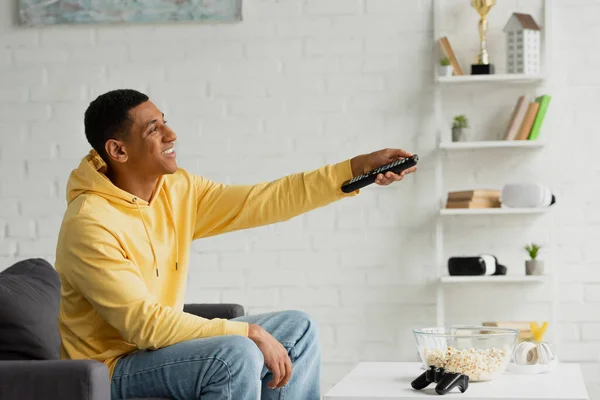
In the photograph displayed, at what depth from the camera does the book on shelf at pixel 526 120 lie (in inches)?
143

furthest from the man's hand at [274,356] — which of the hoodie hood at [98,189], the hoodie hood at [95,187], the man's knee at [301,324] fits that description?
the hoodie hood at [95,187]

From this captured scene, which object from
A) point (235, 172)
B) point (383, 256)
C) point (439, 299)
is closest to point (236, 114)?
point (235, 172)

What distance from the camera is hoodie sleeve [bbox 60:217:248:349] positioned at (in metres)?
2.14

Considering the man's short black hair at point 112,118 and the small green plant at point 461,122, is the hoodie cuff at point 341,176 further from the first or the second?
the small green plant at point 461,122

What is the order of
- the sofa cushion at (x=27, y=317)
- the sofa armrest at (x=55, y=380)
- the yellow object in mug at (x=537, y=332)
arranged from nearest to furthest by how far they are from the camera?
the sofa armrest at (x=55, y=380) < the sofa cushion at (x=27, y=317) < the yellow object in mug at (x=537, y=332)

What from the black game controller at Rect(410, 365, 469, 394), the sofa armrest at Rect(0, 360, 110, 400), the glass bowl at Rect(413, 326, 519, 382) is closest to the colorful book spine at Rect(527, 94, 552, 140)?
the glass bowl at Rect(413, 326, 519, 382)

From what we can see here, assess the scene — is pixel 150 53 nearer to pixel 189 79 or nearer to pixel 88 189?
pixel 189 79

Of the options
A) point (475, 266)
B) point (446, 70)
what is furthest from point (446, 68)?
point (475, 266)

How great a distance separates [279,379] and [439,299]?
5.46ft

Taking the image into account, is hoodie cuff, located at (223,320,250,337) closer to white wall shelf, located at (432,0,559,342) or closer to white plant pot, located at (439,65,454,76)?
white wall shelf, located at (432,0,559,342)

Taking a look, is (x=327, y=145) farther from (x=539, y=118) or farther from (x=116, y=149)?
(x=116, y=149)

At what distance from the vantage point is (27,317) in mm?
2486

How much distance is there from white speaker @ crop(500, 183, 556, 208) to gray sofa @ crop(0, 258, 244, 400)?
125cm

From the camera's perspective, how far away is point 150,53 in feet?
13.1
